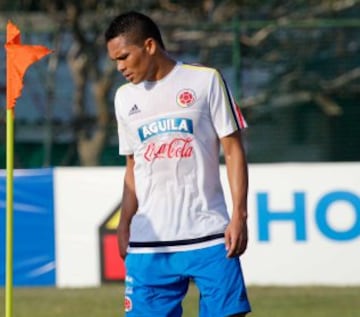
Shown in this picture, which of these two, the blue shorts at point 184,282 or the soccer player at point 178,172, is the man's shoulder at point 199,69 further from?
the blue shorts at point 184,282

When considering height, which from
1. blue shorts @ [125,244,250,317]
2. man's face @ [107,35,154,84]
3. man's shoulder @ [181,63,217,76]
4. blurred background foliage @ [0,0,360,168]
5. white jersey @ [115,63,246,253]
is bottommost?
blue shorts @ [125,244,250,317]

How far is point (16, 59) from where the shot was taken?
6973 mm

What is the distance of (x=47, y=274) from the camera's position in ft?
42.4

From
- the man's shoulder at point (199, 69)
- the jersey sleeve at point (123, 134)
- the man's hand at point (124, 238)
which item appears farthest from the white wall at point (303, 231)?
the man's shoulder at point (199, 69)

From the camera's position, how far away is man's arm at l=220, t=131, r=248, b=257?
5.99m

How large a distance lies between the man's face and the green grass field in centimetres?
461

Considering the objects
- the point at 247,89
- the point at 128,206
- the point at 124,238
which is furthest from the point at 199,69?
the point at 247,89

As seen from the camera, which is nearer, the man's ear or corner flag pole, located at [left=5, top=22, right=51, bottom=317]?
the man's ear

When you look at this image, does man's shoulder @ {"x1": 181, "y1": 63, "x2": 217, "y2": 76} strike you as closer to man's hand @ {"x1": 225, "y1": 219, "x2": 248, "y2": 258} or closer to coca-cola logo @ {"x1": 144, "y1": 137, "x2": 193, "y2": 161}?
coca-cola logo @ {"x1": 144, "y1": 137, "x2": 193, "y2": 161}

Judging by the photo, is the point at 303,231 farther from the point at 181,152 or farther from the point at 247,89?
the point at 181,152

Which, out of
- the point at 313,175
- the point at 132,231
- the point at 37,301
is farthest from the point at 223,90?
the point at 313,175

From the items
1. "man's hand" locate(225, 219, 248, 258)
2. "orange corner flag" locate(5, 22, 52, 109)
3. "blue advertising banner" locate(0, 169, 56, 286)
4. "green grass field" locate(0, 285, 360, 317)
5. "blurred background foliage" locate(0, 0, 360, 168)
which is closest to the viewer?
"man's hand" locate(225, 219, 248, 258)

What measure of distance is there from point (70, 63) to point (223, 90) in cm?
954

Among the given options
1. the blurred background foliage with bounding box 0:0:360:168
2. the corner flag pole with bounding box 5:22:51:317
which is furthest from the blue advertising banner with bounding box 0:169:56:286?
the corner flag pole with bounding box 5:22:51:317
